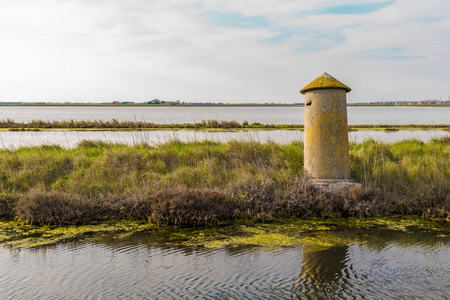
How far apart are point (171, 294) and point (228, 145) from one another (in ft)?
24.0

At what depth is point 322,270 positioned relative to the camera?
5055 millimetres

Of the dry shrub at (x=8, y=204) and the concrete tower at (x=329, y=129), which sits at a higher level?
the concrete tower at (x=329, y=129)

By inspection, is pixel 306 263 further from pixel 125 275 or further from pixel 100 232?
pixel 100 232

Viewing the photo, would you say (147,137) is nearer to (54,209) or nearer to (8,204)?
(8,204)

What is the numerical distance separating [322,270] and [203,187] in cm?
420

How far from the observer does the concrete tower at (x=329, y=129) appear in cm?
826

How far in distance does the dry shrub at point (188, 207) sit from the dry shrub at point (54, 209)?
1430 millimetres

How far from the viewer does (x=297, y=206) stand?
7797mm

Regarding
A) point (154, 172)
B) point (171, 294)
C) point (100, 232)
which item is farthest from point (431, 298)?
point (154, 172)

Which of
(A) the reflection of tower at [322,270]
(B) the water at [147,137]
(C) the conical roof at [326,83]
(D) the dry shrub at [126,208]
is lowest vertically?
(A) the reflection of tower at [322,270]

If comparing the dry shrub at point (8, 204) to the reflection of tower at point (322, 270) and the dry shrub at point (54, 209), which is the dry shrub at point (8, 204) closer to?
the dry shrub at point (54, 209)

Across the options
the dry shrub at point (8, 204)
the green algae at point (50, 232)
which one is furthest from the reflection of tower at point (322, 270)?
the dry shrub at point (8, 204)

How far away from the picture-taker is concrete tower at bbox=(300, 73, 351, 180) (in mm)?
8258

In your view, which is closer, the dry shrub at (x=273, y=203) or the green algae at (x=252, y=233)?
the green algae at (x=252, y=233)
